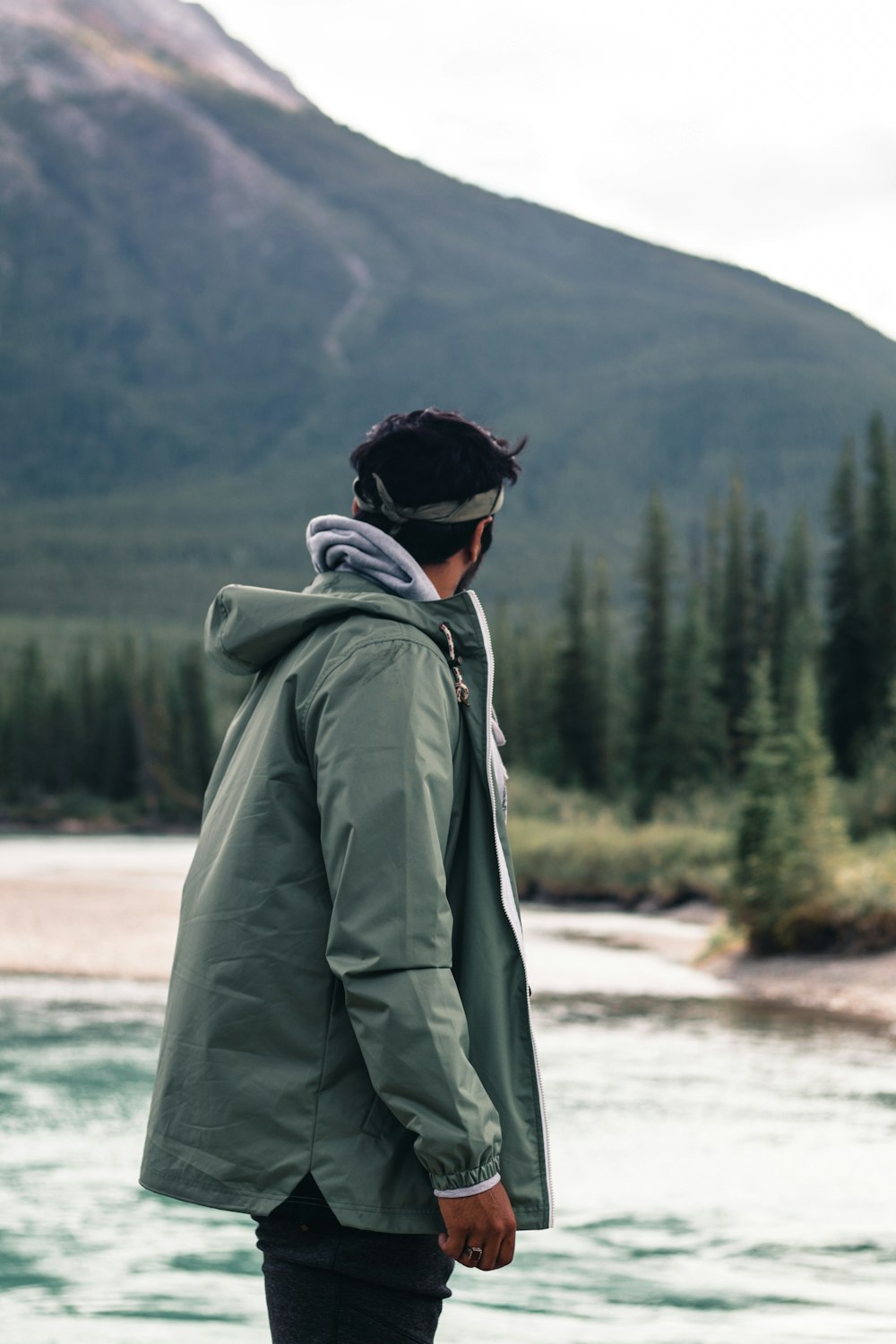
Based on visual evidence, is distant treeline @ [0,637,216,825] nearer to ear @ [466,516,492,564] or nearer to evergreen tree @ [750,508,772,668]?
evergreen tree @ [750,508,772,668]

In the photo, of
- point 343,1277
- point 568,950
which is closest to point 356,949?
point 343,1277

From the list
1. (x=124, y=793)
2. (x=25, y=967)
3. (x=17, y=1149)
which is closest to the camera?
(x=17, y=1149)

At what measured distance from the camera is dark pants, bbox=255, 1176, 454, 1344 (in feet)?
9.77

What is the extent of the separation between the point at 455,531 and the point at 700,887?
132 feet

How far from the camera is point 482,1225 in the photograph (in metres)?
2.84

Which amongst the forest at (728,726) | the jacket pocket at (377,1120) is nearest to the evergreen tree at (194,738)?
the forest at (728,726)

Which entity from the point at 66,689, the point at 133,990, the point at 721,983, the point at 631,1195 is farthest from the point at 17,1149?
the point at 66,689

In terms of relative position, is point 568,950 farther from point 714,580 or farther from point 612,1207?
point 714,580

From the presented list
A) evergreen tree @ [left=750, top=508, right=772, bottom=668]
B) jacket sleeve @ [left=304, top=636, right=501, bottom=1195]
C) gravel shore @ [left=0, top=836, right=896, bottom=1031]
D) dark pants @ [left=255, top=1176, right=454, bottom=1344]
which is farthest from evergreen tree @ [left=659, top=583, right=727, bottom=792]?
jacket sleeve @ [left=304, top=636, right=501, bottom=1195]

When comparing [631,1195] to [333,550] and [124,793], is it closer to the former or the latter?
[333,550]

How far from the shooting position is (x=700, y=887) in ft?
140

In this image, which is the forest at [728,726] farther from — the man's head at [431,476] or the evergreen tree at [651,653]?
the man's head at [431,476]

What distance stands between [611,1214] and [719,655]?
201ft

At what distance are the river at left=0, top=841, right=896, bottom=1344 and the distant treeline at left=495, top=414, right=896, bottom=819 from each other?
37535 mm
